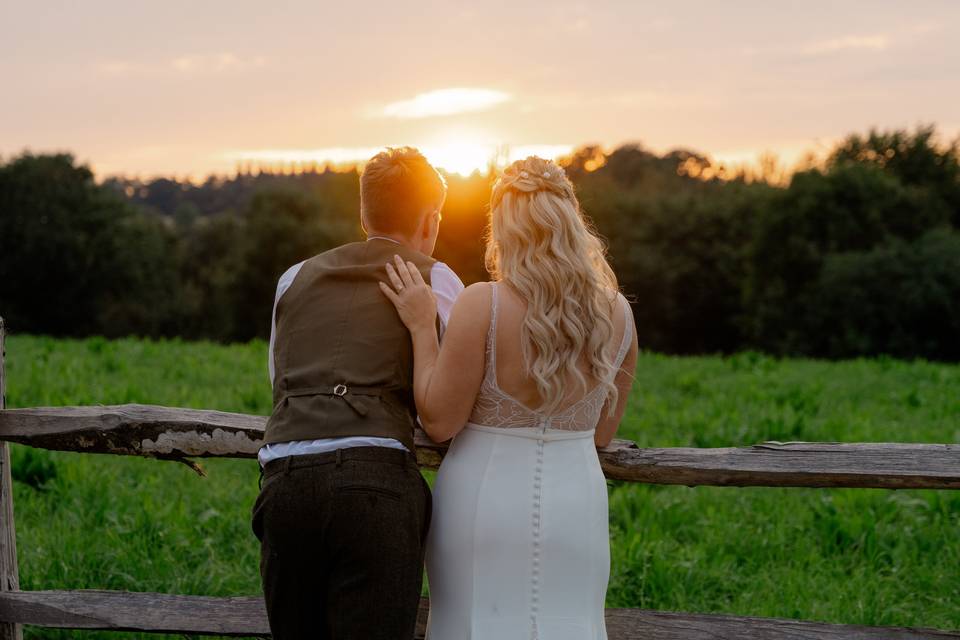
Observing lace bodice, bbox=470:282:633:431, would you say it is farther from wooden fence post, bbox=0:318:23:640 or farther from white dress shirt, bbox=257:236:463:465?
wooden fence post, bbox=0:318:23:640

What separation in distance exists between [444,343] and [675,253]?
42736 millimetres

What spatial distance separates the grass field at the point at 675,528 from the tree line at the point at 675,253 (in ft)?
87.3

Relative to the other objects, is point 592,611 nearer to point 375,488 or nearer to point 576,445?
point 576,445

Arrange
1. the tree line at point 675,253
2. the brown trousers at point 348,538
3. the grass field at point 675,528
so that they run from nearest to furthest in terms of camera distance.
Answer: the brown trousers at point 348,538
the grass field at point 675,528
the tree line at point 675,253

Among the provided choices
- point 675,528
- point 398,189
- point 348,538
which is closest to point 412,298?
point 398,189

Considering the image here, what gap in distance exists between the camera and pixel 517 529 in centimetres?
314

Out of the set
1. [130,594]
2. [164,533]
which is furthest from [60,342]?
[130,594]

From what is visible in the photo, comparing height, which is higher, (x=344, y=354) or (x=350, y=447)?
(x=344, y=354)

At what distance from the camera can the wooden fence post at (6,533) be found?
4.25 metres

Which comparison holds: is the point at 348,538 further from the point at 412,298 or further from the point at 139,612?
the point at 139,612

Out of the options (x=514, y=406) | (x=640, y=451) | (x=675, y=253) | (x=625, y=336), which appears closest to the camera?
(x=514, y=406)

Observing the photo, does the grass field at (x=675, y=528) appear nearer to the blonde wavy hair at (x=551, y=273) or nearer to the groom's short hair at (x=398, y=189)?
the blonde wavy hair at (x=551, y=273)

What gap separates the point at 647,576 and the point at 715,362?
9379 mm

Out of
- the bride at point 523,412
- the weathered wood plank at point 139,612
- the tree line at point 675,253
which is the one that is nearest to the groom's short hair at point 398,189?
the bride at point 523,412
